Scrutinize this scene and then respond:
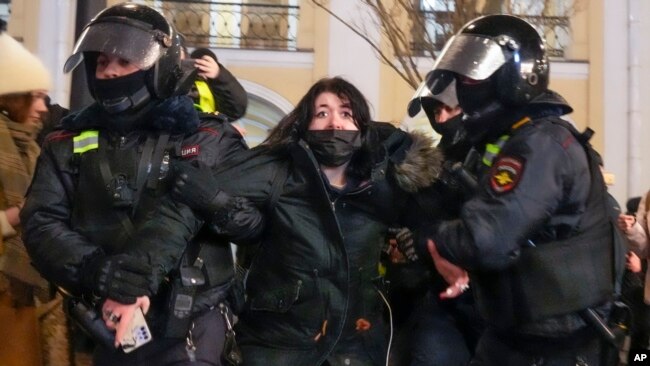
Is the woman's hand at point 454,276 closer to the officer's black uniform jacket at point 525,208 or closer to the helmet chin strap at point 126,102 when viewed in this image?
the officer's black uniform jacket at point 525,208

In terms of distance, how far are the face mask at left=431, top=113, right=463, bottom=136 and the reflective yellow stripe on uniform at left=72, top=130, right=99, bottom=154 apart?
1.61 metres

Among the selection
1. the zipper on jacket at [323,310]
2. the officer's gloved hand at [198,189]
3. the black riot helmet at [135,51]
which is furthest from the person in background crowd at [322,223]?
the black riot helmet at [135,51]

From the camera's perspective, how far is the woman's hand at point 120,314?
302 cm

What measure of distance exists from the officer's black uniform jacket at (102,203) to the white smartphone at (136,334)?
16 centimetres

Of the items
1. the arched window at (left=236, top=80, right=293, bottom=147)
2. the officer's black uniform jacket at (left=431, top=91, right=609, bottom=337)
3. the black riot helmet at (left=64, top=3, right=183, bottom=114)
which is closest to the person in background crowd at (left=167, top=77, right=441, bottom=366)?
the black riot helmet at (left=64, top=3, right=183, bottom=114)

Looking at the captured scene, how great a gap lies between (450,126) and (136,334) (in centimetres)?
184

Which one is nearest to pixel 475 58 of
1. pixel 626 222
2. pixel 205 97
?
pixel 205 97

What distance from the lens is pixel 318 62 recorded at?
44.5ft

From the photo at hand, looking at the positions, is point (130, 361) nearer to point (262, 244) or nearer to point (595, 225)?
point (262, 244)

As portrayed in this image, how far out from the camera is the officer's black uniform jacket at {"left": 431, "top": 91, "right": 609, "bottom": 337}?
3092 mm

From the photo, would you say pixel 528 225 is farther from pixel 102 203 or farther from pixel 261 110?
pixel 261 110

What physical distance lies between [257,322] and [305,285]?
10.0 inches

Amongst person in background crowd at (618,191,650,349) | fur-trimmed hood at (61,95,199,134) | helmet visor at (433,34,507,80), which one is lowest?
person in background crowd at (618,191,650,349)

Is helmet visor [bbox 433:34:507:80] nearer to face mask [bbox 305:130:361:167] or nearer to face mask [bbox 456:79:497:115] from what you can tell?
face mask [bbox 456:79:497:115]
